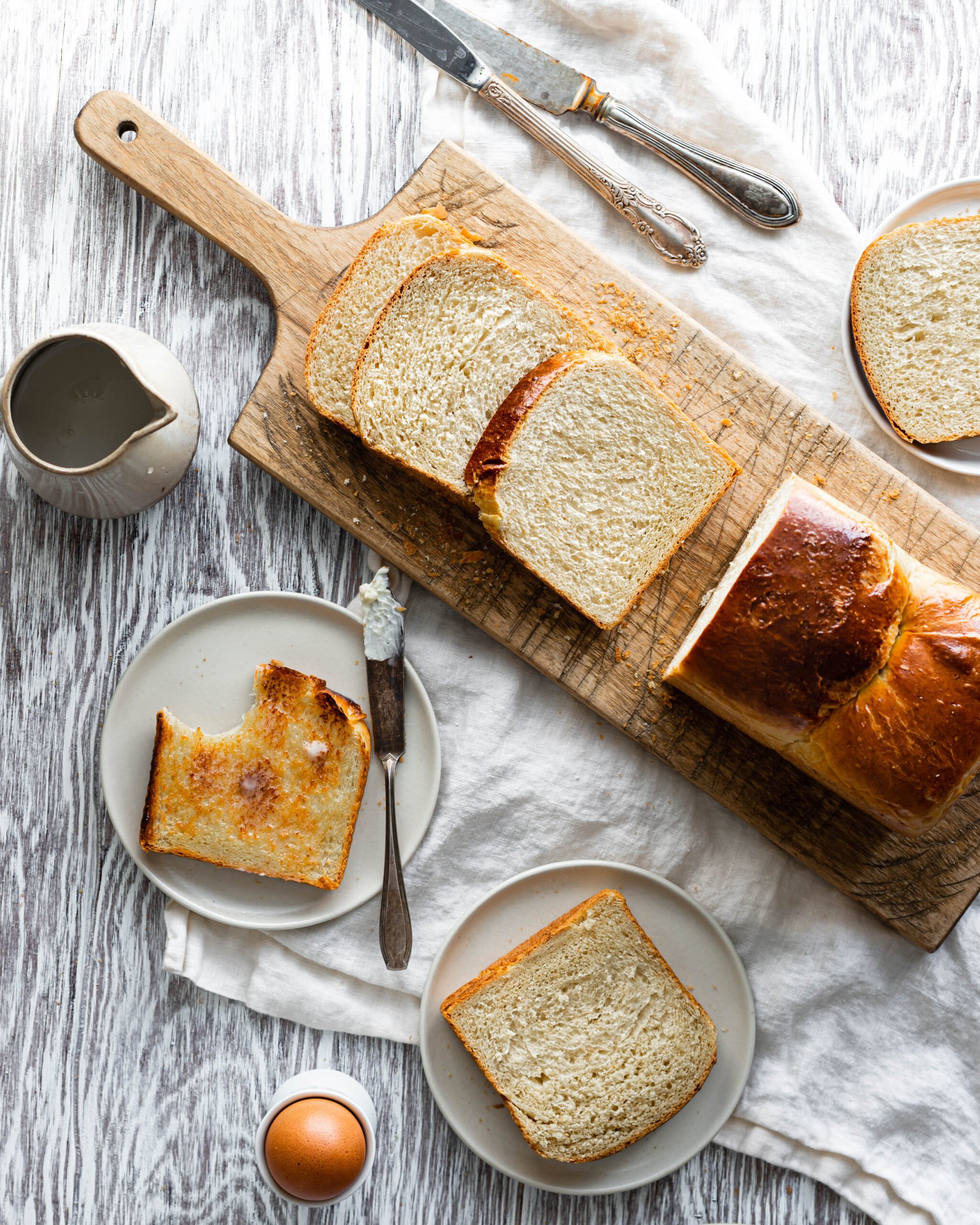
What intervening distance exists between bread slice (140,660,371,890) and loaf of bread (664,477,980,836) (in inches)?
43.3

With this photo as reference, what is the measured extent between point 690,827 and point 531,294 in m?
1.65

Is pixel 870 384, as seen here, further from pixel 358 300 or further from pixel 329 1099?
pixel 329 1099

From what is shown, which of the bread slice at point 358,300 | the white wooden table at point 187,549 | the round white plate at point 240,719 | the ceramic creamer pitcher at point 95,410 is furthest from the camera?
the white wooden table at point 187,549

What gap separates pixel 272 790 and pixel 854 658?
5.50 feet

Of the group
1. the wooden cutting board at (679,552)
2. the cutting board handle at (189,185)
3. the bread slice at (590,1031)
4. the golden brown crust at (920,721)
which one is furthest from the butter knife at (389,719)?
the golden brown crust at (920,721)

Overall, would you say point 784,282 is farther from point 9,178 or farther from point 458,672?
point 9,178

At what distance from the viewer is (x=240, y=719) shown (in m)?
2.74

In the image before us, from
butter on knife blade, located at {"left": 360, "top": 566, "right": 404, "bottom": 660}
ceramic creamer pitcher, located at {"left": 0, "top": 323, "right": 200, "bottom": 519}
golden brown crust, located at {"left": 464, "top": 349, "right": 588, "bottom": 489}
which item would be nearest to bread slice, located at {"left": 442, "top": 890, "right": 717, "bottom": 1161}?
butter on knife blade, located at {"left": 360, "top": 566, "right": 404, "bottom": 660}

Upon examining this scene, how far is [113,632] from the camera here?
285cm

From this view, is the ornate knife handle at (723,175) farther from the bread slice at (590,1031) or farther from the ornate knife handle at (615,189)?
the bread slice at (590,1031)

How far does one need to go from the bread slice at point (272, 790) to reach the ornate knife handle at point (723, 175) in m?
1.96

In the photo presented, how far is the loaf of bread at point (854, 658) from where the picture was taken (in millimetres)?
2348

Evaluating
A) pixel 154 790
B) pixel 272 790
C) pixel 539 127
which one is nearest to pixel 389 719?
pixel 272 790

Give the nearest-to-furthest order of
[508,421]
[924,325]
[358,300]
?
[508,421] → [358,300] → [924,325]
